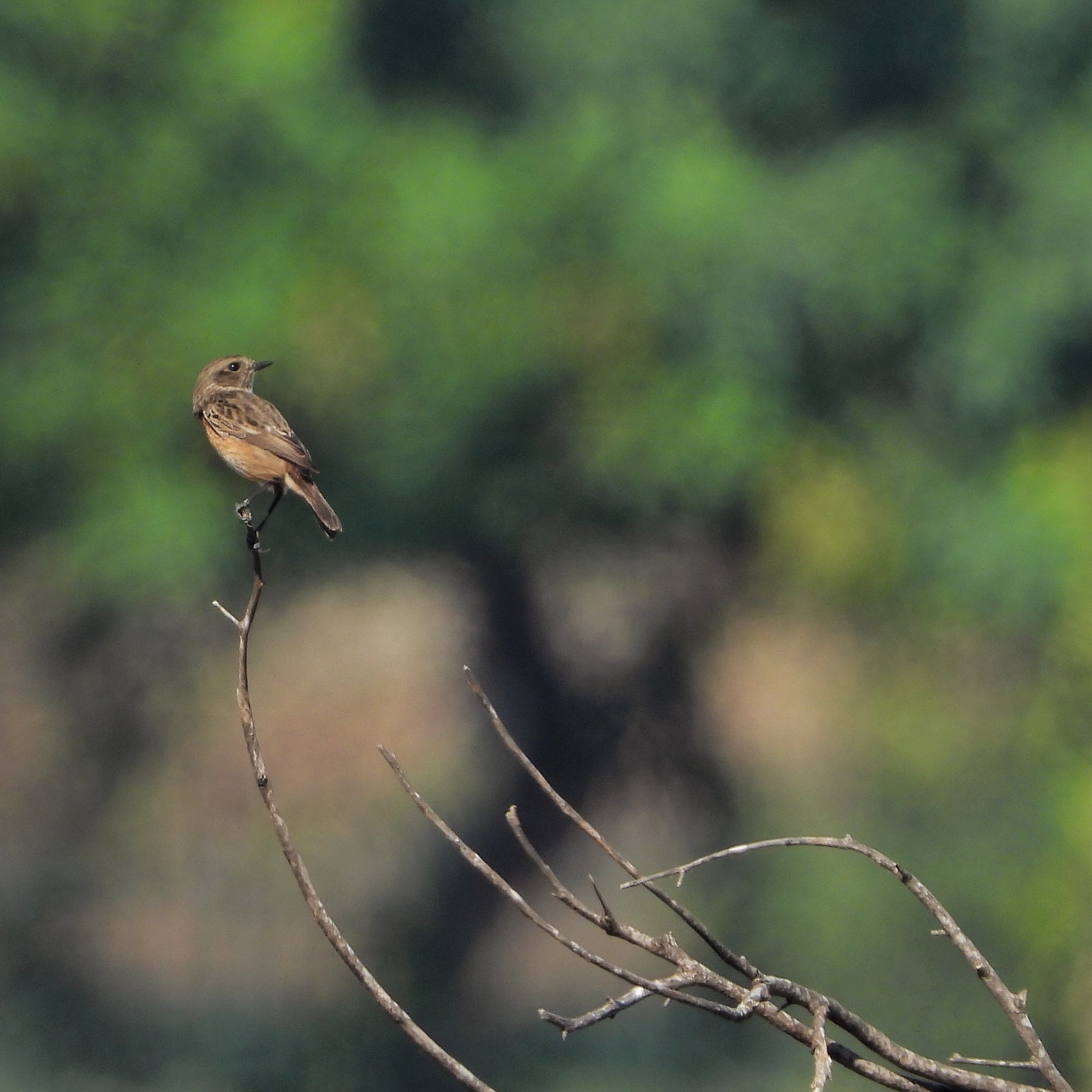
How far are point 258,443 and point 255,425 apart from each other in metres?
0.11

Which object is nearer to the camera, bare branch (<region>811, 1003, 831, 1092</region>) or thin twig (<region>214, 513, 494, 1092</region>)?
bare branch (<region>811, 1003, 831, 1092</region>)

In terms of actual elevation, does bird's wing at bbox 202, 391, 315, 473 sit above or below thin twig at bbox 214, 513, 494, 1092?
above

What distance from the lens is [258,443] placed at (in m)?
4.55

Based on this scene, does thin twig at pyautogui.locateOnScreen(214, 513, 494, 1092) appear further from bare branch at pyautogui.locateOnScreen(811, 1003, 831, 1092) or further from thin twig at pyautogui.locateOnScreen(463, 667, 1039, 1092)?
bare branch at pyautogui.locateOnScreen(811, 1003, 831, 1092)

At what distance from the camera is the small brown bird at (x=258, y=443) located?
14.7ft

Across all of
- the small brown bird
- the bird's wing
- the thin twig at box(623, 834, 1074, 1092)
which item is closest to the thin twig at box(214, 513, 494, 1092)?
the thin twig at box(623, 834, 1074, 1092)

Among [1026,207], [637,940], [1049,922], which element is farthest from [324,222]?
[637,940]

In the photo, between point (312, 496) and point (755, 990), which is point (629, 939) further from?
point (312, 496)

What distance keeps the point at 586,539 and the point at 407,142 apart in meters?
2.27

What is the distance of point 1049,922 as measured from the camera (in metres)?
8.95

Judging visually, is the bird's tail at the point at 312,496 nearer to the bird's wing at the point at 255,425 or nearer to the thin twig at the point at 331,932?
the bird's wing at the point at 255,425

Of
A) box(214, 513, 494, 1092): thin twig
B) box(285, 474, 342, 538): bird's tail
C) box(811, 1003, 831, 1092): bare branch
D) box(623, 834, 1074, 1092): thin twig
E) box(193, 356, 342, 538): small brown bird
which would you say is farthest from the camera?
box(193, 356, 342, 538): small brown bird

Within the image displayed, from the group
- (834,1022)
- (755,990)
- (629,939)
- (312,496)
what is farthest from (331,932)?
(312,496)

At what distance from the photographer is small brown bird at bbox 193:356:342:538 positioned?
4.48m
